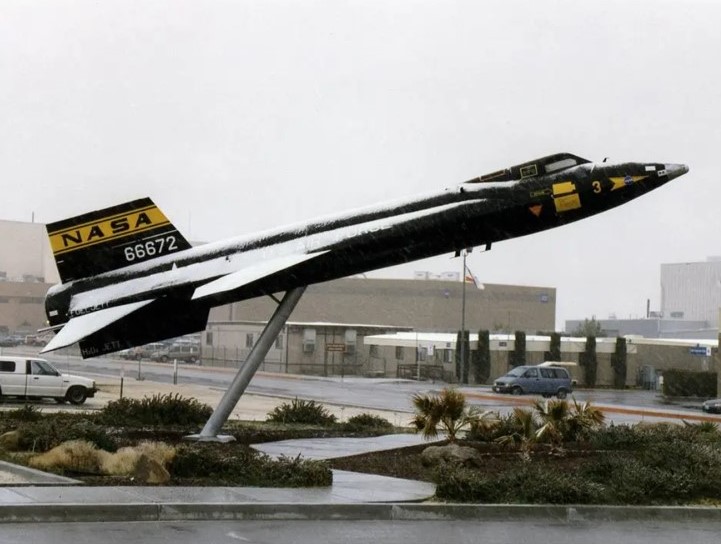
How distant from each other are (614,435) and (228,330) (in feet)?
191

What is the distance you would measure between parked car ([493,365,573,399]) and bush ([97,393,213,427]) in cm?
3244

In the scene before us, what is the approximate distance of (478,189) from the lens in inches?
772

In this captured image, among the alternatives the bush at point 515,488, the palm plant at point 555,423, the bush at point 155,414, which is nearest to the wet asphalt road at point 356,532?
the bush at point 515,488

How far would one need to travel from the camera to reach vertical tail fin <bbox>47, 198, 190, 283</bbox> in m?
20.6

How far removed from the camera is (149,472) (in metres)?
15.0

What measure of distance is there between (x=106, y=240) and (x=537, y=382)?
3775cm

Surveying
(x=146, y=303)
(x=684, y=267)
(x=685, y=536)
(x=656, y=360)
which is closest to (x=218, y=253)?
(x=146, y=303)

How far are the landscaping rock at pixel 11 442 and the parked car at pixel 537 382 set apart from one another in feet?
127

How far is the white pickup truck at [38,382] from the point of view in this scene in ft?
115

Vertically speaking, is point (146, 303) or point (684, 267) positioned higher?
point (684, 267)

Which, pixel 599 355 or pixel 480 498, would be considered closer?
pixel 480 498

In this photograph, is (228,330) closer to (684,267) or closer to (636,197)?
(636,197)

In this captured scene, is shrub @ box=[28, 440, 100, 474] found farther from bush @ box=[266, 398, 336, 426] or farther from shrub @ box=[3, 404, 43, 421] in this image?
bush @ box=[266, 398, 336, 426]

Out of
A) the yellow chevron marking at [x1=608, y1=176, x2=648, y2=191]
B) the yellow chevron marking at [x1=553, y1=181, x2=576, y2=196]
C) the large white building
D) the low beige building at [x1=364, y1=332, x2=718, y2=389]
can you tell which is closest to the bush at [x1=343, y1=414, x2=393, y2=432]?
the yellow chevron marking at [x1=553, y1=181, x2=576, y2=196]
